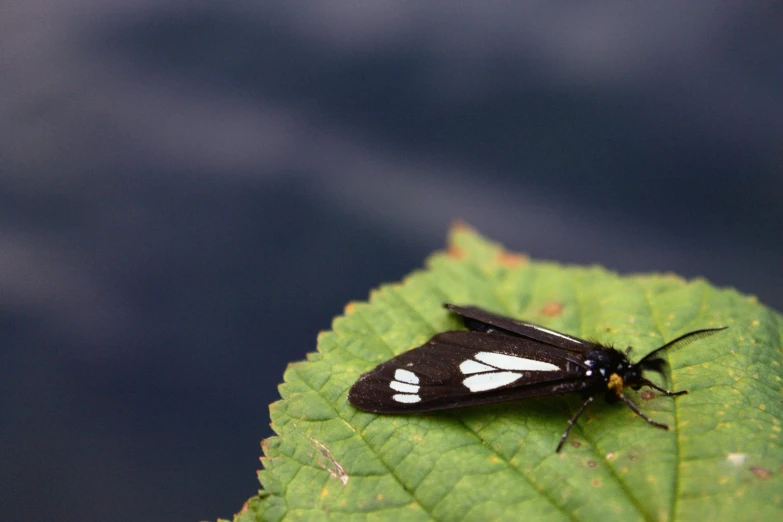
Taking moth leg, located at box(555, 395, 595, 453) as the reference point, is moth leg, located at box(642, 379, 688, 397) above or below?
above

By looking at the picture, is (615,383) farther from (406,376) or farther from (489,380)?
(406,376)

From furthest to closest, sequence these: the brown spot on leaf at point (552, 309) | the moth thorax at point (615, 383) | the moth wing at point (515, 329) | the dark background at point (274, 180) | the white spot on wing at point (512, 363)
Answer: the dark background at point (274, 180) → the brown spot on leaf at point (552, 309) → the moth wing at point (515, 329) → the white spot on wing at point (512, 363) → the moth thorax at point (615, 383)

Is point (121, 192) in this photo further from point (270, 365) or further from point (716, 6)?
point (716, 6)

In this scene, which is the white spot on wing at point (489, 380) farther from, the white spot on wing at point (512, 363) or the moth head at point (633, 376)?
the moth head at point (633, 376)

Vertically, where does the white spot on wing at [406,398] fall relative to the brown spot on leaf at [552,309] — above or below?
below

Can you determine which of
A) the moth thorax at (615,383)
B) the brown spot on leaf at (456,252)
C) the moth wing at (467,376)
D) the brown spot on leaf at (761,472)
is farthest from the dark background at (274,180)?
the brown spot on leaf at (761,472)

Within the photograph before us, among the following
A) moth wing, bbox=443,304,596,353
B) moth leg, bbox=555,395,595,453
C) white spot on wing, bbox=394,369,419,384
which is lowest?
moth leg, bbox=555,395,595,453

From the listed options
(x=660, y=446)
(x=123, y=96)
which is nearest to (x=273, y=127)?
(x=123, y=96)

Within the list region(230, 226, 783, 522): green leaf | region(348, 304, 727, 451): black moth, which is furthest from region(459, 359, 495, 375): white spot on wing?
region(230, 226, 783, 522): green leaf

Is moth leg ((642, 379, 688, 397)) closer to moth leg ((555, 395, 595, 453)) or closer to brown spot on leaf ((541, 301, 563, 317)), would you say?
moth leg ((555, 395, 595, 453))
